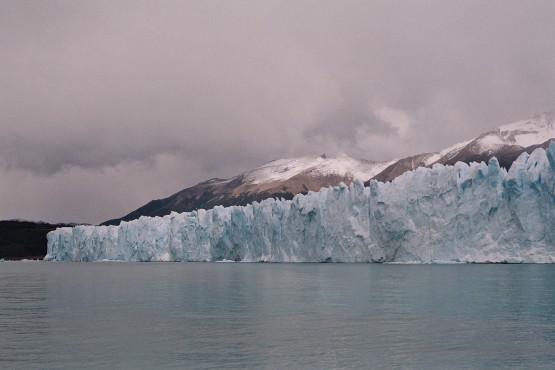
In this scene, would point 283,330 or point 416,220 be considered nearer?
point 283,330

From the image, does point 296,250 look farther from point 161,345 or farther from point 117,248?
point 161,345

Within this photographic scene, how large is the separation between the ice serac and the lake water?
97.1 ft

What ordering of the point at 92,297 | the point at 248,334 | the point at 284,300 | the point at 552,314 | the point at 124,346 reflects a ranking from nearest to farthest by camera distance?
the point at 124,346 < the point at 248,334 < the point at 552,314 < the point at 284,300 < the point at 92,297

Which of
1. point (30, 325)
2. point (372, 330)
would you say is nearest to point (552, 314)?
point (372, 330)

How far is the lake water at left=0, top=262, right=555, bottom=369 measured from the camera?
15.3 metres

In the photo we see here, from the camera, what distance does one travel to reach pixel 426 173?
67812mm

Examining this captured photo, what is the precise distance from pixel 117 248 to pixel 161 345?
88584mm

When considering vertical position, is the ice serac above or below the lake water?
above

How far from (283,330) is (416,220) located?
162 feet

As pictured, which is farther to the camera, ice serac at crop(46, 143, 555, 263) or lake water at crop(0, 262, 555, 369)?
ice serac at crop(46, 143, 555, 263)

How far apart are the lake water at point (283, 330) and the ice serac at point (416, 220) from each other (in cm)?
2958

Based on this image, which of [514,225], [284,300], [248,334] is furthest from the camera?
[514,225]

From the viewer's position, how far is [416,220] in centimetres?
6712

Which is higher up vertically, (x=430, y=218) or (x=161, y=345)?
(x=430, y=218)
